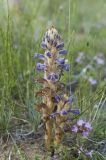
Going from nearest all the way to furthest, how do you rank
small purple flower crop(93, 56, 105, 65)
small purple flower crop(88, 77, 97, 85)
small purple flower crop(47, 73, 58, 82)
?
small purple flower crop(47, 73, 58, 82) → small purple flower crop(88, 77, 97, 85) → small purple flower crop(93, 56, 105, 65)

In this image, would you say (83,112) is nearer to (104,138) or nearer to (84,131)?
(84,131)

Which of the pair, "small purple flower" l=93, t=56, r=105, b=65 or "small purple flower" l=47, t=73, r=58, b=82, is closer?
"small purple flower" l=47, t=73, r=58, b=82

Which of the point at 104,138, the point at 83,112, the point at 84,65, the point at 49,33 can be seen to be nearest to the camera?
the point at 49,33

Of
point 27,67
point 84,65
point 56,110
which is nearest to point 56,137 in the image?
point 56,110

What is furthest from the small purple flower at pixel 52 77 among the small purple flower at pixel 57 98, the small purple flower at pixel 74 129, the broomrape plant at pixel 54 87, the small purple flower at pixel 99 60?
the small purple flower at pixel 99 60

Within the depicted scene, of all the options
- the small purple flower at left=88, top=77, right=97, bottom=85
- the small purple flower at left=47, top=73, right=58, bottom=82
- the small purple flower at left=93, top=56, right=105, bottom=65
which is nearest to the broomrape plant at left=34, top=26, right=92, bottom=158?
the small purple flower at left=47, top=73, right=58, bottom=82

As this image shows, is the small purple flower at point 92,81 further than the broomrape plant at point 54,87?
Yes

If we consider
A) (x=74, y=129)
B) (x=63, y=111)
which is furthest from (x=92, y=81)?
(x=63, y=111)

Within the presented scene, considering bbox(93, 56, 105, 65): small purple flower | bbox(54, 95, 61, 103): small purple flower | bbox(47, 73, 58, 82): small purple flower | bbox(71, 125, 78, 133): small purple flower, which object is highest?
bbox(47, 73, 58, 82): small purple flower

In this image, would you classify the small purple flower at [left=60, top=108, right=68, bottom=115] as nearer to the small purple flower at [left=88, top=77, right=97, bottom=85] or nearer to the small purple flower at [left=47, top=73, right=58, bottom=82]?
the small purple flower at [left=47, top=73, right=58, bottom=82]

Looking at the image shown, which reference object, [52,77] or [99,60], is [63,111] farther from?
[99,60]

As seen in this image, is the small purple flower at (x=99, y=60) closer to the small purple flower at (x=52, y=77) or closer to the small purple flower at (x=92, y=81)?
the small purple flower at (x=92, y=81)
